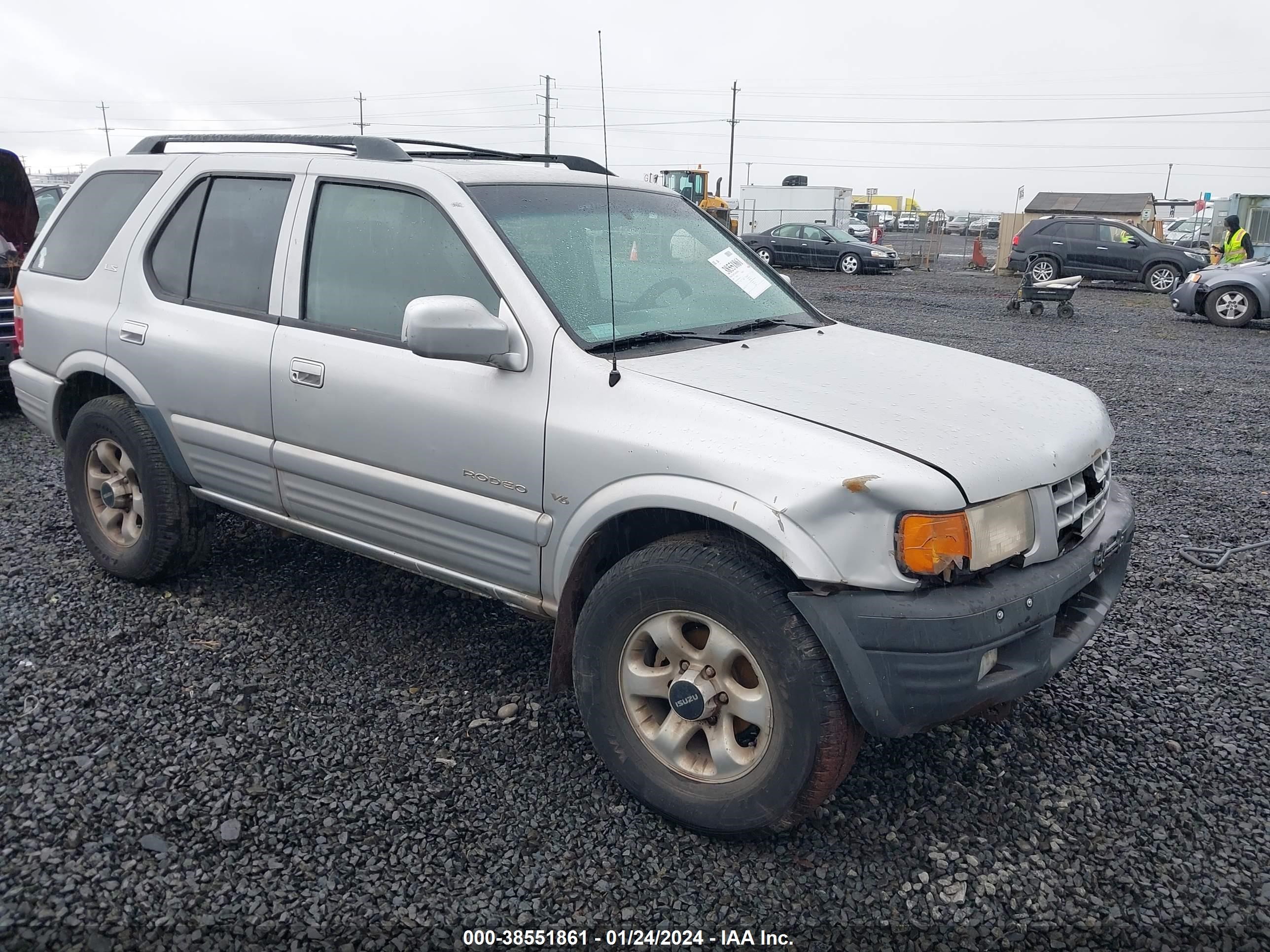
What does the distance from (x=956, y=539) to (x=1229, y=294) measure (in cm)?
1525

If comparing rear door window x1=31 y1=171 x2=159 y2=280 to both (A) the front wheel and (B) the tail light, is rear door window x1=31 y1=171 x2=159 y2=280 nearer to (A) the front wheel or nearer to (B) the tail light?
(B) the tail light

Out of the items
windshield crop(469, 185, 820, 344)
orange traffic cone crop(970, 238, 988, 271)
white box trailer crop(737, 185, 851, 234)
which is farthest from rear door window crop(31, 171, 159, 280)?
white box trailer crop(737, 185, 851, 234)

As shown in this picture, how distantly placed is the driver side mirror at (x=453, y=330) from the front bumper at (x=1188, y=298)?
51.0ft

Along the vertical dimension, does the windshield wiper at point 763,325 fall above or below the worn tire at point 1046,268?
above

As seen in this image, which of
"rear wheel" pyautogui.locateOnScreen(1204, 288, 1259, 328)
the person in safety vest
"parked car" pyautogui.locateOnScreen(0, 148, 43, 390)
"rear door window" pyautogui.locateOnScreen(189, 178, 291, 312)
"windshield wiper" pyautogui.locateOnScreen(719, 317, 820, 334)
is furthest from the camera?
the person in safety vest

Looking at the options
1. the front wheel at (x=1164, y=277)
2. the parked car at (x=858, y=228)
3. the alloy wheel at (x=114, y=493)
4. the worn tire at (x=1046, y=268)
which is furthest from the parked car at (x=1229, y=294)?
the parked car at (x=858, y=228)

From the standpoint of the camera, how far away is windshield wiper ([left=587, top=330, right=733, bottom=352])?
118 inches

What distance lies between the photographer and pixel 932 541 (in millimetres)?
2418

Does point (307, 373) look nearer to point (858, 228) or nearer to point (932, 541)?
point (932, 541)

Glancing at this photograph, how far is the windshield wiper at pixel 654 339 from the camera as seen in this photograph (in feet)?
9.83

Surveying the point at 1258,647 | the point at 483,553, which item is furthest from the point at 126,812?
the point at 1258,647

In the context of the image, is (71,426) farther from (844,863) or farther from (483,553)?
(844,863)

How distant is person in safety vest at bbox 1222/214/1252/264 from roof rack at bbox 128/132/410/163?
17990mm

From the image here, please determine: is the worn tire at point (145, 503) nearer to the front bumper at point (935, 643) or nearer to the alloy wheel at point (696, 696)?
the alloy wheel at point (696, 696)
